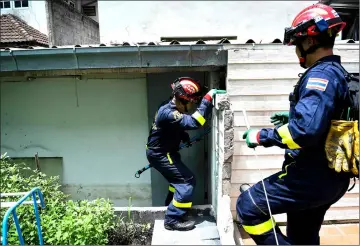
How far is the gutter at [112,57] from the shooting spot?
380 cm

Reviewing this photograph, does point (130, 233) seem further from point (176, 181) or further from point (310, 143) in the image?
point (310, 143)

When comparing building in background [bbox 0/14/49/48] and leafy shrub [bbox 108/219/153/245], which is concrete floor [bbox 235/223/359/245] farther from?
building in background [bbox 0/14/49/48]

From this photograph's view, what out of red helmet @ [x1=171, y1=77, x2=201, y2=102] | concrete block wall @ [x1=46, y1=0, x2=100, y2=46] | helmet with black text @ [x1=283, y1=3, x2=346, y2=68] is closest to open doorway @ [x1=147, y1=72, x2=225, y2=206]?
red helmet @ [x1=171, y1=77, x2=201, y2=102]

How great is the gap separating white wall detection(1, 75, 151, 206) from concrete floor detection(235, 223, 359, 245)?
2332 mm

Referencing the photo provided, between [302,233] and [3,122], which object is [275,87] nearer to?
[302,233]

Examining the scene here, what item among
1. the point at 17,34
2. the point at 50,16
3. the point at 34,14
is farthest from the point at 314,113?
the point at 34,14

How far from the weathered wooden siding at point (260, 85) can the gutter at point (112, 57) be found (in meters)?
0.47

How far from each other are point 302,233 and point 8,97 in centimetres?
511

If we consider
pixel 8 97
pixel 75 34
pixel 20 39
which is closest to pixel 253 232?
pixel 8 97

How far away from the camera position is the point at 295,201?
2166 millimetres

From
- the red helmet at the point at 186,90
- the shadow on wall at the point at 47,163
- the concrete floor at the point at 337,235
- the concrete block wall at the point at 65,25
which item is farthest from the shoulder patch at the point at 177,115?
the concrete block wall at the point at 65,25

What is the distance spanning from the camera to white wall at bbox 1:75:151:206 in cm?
500

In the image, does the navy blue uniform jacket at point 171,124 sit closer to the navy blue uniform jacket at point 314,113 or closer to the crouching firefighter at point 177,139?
the crouching firefighter at point 177,139

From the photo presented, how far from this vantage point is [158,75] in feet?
15.9
